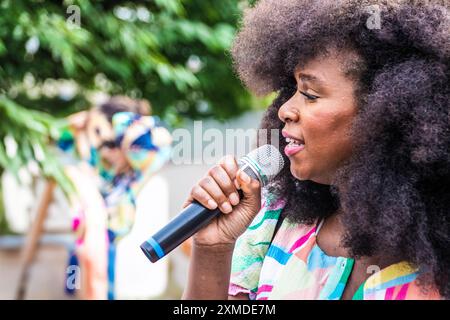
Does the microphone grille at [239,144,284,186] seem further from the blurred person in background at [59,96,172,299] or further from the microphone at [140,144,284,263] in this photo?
the blurred person in background at [59,96,172,299]

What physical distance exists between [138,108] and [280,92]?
3179 millimetres

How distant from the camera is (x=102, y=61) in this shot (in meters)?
4.64

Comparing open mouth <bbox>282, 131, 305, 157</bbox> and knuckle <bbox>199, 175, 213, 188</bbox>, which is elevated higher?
open mouth <bbox>282, 131, 305, 157</bbox>

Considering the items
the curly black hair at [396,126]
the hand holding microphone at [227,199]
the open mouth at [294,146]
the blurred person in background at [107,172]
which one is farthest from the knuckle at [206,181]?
the blurred person in background at [107,172]

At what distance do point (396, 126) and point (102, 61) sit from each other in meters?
3.24

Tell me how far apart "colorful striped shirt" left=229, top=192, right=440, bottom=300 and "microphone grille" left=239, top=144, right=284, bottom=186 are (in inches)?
4.6

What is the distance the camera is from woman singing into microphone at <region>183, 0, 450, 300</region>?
161 cm

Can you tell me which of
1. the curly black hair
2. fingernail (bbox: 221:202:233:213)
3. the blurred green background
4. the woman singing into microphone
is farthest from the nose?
the blurred green background

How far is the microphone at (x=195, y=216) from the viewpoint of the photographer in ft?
5.59

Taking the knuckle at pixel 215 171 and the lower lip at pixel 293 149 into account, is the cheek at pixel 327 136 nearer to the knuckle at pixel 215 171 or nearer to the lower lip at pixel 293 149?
the lower lip at pixel 293 149

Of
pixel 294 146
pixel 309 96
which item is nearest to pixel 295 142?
pixel 294 146
